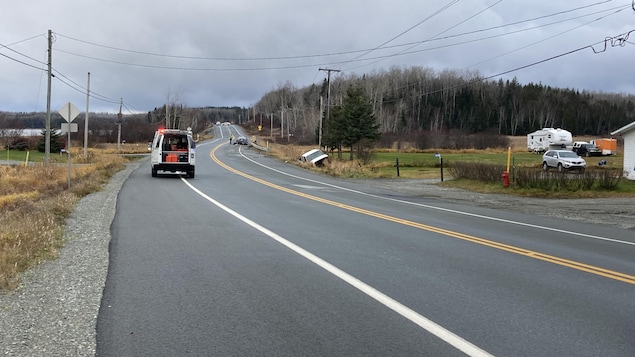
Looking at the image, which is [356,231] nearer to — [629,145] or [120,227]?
[120,227]

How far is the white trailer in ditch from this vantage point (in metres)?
71.3

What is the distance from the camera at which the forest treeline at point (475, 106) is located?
14171 cm

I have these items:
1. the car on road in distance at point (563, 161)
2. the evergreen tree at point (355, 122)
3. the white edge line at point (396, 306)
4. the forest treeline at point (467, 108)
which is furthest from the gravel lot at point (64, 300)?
the forest treeline at point (467, 108)

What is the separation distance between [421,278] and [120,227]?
7010 millimetres

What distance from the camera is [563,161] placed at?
125ft

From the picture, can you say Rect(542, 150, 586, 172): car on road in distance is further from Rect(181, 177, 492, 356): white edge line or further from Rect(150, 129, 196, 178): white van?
Rect(181, 177, 492, 356): white edge line

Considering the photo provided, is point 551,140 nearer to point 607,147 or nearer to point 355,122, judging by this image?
point 607,147

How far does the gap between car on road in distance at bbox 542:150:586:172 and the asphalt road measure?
91.3 feet

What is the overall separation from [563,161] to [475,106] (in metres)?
117

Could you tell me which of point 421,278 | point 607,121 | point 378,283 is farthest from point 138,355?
point 607,121

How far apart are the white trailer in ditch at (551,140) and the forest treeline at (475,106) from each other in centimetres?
6163

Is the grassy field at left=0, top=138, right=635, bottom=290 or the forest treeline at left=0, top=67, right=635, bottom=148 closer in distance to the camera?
the grassy field at left=0, top=138, right=635, bottom=290

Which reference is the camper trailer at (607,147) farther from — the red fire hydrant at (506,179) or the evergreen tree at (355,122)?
the red fire hydrant at (506,179)

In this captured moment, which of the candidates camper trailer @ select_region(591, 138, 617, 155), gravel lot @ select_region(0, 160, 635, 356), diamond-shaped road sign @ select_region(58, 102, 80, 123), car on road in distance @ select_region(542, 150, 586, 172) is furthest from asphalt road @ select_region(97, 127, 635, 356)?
camper trailer @ select_region(591, 138, 617, 155)
